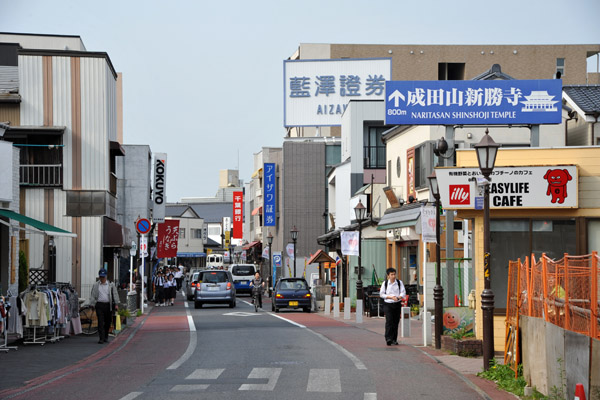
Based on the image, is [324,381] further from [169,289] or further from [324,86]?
[324,86]

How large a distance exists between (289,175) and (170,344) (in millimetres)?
47887

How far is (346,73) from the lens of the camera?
201 feet

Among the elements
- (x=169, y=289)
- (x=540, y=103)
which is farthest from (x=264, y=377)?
(x=169, y=289)

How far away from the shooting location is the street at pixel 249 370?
12.3 m

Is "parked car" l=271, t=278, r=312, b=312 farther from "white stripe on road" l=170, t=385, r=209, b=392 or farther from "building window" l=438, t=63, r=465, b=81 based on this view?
"building window" l=438, t=63, r=465, b=81

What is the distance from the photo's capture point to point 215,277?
41281 millimetres

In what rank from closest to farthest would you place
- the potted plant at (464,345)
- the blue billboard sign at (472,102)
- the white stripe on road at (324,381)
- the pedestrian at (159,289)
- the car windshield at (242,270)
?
the white stripe on road at (324,381) → the potted plant at (464,345) → the blue billboard sign at (472,102) → the pedestrian at (159,289) → the car windshield at (242,270)

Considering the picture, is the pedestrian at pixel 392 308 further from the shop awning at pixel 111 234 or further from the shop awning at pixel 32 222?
the shop awning at pixel 111 234

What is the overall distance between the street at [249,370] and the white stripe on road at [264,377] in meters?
0.01

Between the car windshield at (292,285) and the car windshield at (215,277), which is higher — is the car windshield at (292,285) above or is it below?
below

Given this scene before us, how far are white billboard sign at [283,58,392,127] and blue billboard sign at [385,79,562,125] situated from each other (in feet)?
127

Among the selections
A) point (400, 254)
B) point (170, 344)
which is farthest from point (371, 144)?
point (170, 344)

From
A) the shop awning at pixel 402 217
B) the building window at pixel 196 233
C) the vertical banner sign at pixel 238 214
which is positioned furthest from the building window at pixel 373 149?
the building window at pixel 196 233

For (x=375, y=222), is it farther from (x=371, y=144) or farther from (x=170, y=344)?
(x=170, y=344)
